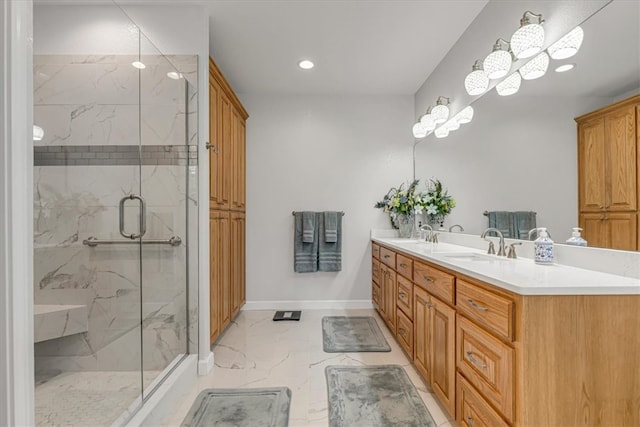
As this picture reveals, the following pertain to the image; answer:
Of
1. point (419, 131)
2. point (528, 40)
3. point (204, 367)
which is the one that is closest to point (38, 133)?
point (204, 367)

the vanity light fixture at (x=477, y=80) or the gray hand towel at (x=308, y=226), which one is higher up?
the vanity light fixture at (x=477, y=80)

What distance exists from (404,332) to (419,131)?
2.10m

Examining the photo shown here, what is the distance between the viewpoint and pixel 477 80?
92.9 inches

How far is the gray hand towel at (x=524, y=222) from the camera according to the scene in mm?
1899

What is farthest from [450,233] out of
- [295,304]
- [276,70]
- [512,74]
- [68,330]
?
[68,330]

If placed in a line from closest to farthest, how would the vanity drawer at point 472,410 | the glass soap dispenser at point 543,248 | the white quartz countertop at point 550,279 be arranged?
the white quartz countertop at point 550,279, the vanity drawer at point 472,410, the glass soap dispenser at point 543,248

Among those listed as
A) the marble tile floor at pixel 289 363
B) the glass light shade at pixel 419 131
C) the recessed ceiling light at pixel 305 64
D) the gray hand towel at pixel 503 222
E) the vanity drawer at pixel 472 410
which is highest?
the recessed ceiling light at pixel 305 64

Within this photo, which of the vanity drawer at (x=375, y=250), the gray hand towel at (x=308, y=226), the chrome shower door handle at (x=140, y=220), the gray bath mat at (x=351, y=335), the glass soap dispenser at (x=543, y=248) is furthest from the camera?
the gray hand towel at (x=308, y=226)

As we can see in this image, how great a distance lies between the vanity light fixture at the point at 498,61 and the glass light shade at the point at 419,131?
128cm

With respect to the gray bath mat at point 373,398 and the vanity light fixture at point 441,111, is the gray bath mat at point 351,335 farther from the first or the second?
the vanity light fixture at point 441,111

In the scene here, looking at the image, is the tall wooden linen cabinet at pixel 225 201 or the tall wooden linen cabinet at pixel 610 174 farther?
the tall wooden linen cabinet at pixel 225 201

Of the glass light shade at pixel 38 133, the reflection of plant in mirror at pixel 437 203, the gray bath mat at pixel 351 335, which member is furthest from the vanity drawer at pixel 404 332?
the glass light shade at pixel 38 133

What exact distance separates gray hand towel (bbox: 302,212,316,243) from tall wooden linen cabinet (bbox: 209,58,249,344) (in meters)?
0.66

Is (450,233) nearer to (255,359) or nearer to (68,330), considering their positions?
(255,359)
